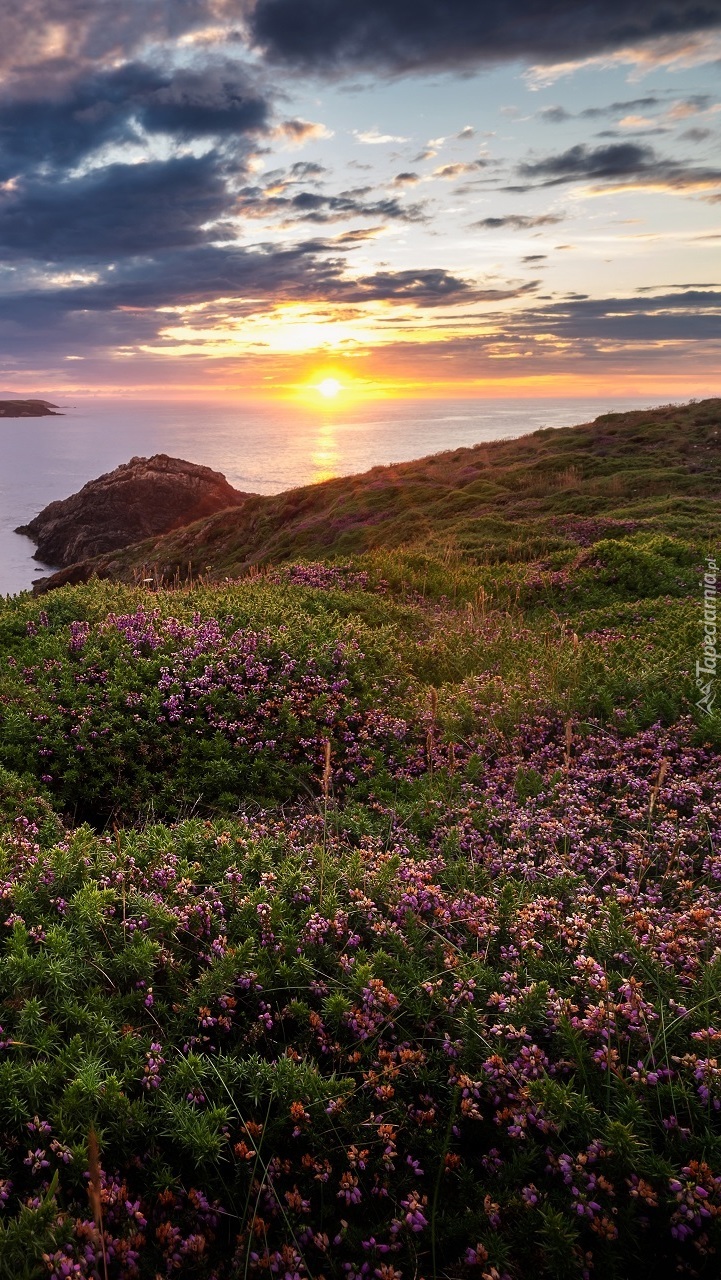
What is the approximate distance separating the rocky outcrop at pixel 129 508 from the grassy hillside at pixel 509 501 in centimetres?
2536

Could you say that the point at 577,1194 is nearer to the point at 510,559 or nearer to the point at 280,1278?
the point at 280,1278

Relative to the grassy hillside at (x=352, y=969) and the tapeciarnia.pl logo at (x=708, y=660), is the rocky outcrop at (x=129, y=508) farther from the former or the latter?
the grassy hillside at (x=352, y=969)

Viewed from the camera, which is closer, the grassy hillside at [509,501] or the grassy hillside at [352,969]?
the grassy hillside at [352,969]

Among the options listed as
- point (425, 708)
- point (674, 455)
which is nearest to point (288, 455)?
point (674, 455)

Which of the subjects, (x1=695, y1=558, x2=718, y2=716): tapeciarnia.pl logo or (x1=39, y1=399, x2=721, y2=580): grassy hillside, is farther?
(x1=39, y1=399, x2=721, y2=580): grassy hillside

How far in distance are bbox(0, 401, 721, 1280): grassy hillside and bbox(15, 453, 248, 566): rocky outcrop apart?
77160 mm

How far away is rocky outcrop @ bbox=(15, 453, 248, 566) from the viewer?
83.0 metres

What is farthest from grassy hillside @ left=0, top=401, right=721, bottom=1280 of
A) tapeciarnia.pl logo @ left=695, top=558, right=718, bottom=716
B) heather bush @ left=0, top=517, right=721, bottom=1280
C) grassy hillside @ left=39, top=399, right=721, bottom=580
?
grassy hillside @ left=39, top=399, right=721, bottom=580

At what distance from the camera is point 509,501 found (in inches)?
1337

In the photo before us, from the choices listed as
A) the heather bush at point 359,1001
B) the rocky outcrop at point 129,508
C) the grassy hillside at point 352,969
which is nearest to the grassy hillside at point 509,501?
the grassy hillside at point 352,969

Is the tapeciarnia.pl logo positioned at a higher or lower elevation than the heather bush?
higher

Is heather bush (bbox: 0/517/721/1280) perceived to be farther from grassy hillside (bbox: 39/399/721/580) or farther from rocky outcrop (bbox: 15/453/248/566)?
rocky outcrop (bbox: 15/453/248/566)

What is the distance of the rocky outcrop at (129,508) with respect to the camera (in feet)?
272

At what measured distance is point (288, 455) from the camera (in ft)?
640
